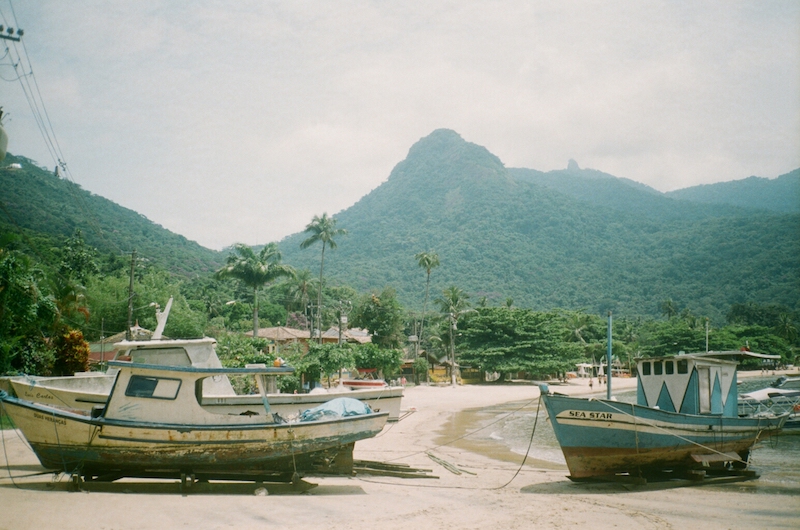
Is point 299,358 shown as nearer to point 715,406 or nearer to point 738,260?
point 715,406

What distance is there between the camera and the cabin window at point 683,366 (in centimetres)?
1587

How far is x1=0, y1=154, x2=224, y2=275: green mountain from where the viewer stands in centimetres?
5806

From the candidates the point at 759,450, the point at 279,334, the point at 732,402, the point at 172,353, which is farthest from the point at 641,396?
the point at 279,334

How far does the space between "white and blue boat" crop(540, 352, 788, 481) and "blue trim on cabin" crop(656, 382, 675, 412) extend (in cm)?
3

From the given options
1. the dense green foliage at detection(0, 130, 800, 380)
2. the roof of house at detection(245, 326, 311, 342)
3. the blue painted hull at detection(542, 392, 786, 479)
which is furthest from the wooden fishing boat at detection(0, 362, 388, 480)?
the roof of house at detection(245, 326, 311, 342)

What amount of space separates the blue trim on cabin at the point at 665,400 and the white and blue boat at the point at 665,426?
3 centimetres

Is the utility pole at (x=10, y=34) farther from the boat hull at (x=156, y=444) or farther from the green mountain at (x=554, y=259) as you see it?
the green mountain at (x=554, y=259)

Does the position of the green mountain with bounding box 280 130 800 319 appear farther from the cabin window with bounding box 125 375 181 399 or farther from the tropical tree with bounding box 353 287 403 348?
the cabin window with bounding box 125 375 181 399

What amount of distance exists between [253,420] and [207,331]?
42812mm

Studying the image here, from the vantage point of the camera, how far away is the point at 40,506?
29.9 feet

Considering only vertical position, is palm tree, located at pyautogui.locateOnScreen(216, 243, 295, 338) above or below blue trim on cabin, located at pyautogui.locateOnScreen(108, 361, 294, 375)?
above

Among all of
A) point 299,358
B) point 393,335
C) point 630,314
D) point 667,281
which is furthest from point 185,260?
point 667,281

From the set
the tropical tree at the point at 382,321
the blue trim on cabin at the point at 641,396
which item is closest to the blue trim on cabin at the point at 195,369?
the blue trim on cabin at the point at 641,396

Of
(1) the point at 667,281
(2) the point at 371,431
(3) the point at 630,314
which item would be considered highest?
(1) the point at 667,281
